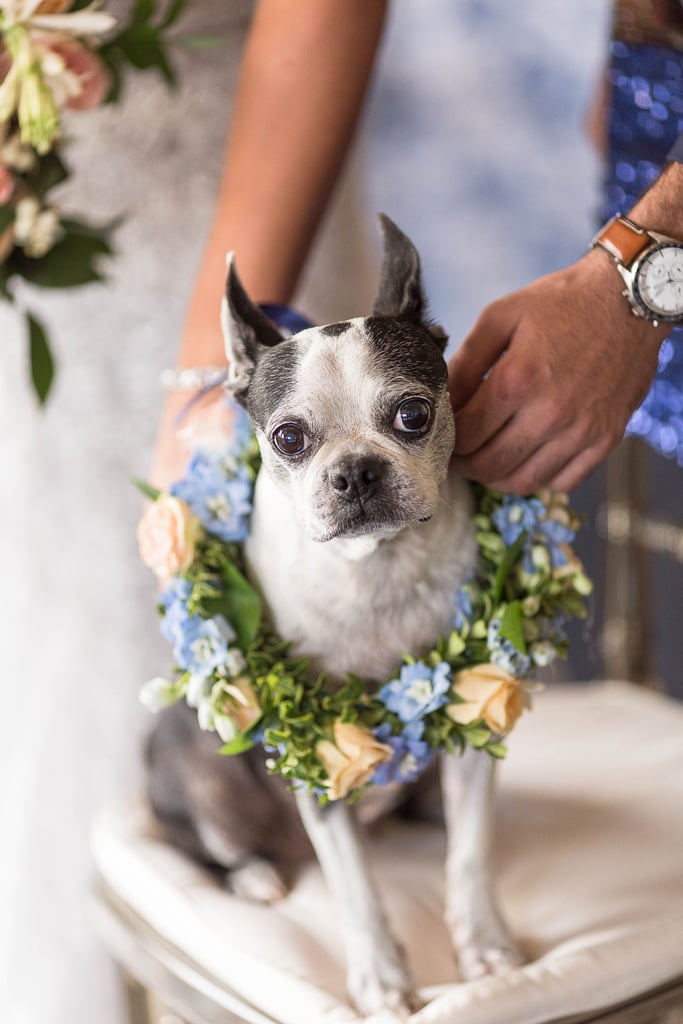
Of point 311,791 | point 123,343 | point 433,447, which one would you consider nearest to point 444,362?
point 433,447

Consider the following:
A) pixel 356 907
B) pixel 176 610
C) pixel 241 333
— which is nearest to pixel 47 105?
pixel 241 333

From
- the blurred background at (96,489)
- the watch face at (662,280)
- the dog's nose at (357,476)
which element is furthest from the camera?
the blurred background at (96,489)

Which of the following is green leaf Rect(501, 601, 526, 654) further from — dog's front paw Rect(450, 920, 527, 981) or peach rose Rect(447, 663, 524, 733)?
dog's front paw Rect(450, 920, 527, 981)

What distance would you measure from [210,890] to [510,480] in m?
0.49

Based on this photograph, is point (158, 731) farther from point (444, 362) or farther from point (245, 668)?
point (444, 362)

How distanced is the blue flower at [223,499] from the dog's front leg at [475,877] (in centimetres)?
25

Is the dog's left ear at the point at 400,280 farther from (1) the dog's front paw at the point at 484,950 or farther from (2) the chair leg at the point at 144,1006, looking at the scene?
(2) the chair leg at the point at 144,1006

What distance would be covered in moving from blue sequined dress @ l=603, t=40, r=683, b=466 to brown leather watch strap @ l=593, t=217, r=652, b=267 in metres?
0.21

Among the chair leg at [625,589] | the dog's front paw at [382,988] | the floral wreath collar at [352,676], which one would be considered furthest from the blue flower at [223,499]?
the chair leg at [625,589]

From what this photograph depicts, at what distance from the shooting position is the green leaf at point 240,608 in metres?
0.77

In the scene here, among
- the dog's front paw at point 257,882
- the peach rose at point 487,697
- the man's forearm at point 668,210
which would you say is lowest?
the dog's front paw at point 257,882

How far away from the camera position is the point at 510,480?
759 millimetres

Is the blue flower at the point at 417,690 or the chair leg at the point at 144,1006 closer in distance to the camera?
the blue flower at the point at 417,690

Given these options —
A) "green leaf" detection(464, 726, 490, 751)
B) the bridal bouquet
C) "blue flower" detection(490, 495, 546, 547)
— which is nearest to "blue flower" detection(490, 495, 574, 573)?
"blue flower" detection(490, 495, 546, 547)
